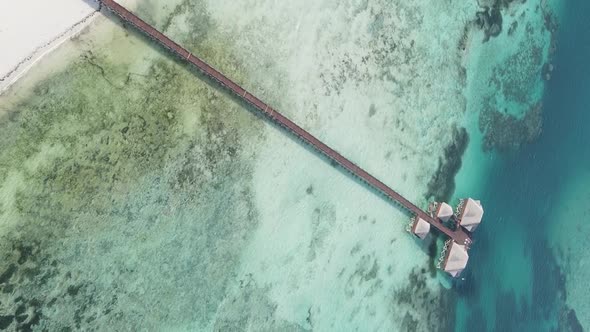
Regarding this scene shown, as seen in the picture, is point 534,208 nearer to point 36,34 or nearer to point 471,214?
point 471,214

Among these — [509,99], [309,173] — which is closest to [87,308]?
[309,173]

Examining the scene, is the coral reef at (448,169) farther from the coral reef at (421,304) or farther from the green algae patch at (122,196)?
the green algae patch at (122,196)

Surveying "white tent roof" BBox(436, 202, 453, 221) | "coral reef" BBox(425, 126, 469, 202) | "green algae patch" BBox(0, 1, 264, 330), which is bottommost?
"green algae patch" BBox(0, 1, 264, 330)

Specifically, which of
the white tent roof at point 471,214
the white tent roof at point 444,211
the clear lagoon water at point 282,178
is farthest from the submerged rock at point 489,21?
the white tent roof at point 444,211

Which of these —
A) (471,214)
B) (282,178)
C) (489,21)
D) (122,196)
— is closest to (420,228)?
(471,214)

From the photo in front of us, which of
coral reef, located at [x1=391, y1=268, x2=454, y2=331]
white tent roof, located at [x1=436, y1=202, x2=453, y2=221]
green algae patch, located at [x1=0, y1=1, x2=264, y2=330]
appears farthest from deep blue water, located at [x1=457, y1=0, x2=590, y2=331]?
green algae patch, located at [x1=0, y1=1, x2=264, y2=330]

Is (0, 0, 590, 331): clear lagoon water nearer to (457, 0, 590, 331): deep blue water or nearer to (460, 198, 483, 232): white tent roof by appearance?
A: (457, 0, 590, 331): deep blue water
